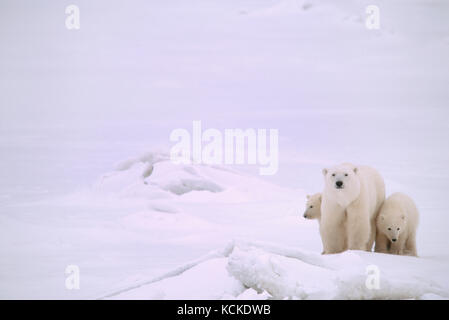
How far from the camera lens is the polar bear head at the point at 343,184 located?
14.5 ft

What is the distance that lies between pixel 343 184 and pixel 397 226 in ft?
1.99

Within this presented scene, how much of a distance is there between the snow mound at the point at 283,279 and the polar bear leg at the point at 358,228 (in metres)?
0.31

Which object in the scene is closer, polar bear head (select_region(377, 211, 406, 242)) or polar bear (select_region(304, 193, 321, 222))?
polar bear head (select_region(377, 211, 406, 242))

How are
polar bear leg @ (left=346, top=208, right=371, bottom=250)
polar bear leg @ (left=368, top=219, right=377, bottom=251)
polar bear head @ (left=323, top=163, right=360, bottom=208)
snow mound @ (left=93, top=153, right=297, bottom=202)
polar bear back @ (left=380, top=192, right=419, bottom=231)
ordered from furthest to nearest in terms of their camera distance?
snow mound @ (left=93, top=153, right=297, bottom=202), polar bear leg @ (left=368, top=219, right=377, bottom=251), polar bear back @ (left=380, top=192, right=419, bottom=231), polar bear leg @ (left=346, top=208, right=371, bottom=250), polar bear head @ (left=323, top=163, right=360, bottom=208)

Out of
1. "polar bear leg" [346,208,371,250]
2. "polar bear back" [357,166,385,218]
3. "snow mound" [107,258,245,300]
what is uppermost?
"polar bear back" [357,166,385,218]

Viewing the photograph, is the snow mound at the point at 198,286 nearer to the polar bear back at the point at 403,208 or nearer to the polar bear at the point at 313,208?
the polar bear at the point at 313,208

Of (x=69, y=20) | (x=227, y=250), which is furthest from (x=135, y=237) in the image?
(x=69, y=20)

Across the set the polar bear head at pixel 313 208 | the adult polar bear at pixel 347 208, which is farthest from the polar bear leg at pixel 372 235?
the polar bear head at pixel 313 208

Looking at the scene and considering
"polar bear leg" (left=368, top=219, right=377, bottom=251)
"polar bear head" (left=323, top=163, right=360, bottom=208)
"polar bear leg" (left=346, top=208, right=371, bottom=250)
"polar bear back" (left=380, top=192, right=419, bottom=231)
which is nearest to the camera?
"polar bear head" (left=323, top=163, right=360, bottom=208)

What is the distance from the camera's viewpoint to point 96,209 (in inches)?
212

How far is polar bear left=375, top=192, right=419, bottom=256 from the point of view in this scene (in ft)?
15.1

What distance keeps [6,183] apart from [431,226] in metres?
3.89

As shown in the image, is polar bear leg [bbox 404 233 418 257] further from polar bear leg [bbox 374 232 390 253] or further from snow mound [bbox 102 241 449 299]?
snow mound [bbox 102 241 449 299]

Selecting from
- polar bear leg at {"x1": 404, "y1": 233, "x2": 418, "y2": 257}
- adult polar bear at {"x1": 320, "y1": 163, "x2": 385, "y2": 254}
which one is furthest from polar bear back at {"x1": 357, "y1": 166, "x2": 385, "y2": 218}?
polar bear leg at {"x1": 404, "y1": 233, "x2": 418, "y2": 257}
